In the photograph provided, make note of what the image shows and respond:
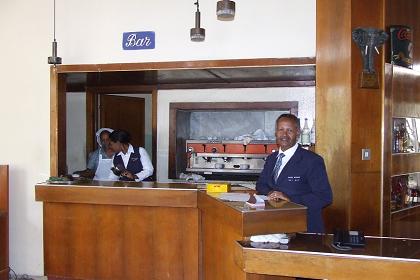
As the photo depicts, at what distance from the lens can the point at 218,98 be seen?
6.15 meters

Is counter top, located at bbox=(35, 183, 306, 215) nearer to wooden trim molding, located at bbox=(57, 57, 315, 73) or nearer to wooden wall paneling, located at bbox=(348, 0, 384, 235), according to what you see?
wooden wall paneling, located at bbox=(348, 0, 384, 235)

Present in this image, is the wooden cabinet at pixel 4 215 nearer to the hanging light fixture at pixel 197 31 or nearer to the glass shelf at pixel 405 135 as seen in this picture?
the hanging light fixture at pixel 197 31

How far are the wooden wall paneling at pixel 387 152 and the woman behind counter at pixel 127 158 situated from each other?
2.41 meters

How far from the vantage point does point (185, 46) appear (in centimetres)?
432

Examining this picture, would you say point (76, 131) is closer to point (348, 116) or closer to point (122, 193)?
point (122, 193)

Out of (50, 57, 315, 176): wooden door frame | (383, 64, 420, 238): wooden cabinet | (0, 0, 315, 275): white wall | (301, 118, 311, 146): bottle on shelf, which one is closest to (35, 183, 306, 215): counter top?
(50, 57, 315, 176): wooden door frame

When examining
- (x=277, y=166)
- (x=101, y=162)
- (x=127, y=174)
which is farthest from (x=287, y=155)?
(x=101, y=162)

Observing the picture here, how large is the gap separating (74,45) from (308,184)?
2.81 meters

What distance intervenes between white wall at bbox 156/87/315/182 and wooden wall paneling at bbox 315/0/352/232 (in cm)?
170

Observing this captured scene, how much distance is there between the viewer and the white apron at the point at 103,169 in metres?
5.39

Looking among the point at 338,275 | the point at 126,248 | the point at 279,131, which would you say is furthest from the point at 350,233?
the point at 126,248

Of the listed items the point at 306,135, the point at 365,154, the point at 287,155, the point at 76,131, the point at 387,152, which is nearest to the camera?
the point at 287,155

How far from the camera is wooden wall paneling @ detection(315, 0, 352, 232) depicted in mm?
3947

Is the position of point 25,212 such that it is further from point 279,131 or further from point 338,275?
point 338,275
